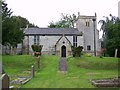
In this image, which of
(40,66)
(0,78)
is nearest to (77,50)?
(40,66)

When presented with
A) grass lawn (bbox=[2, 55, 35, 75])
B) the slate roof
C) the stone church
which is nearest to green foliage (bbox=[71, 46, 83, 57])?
grass lawn (bbox=[2, 55, 35, 75])

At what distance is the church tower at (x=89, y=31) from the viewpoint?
7112 cm

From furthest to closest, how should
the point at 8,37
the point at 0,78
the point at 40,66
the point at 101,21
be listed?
the point at 101,21
the point at 8,37
the point at 40,66
the point at 0,78

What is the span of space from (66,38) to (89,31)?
7934 mm

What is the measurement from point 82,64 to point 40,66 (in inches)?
260

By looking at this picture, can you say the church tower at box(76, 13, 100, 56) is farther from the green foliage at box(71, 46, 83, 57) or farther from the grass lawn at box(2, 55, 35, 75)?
the grass lawn at box(2, 55, 35, 75)

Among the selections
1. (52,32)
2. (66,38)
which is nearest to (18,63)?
(66,38)

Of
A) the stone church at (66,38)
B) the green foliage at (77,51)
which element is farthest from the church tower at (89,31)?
the green foliage at (77,51)

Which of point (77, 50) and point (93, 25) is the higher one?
point (93, 25)

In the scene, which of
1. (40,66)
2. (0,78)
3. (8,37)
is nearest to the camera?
(0,78)

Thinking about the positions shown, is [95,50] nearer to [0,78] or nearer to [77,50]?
[77,50]

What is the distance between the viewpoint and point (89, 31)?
71.7 meters

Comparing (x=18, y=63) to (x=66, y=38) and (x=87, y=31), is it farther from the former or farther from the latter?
(x=87, y=31)

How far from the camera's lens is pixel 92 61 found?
47781mm
